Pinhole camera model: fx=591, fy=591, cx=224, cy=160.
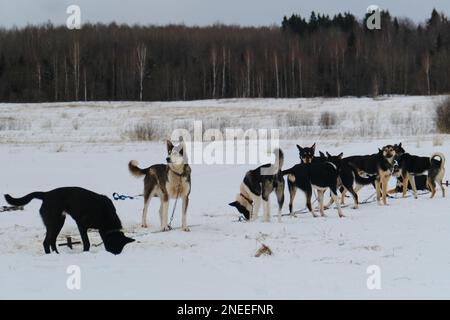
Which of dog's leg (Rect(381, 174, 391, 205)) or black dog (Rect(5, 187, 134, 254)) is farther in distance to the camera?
dog's leg (Rect(381, 174, 391, 205))

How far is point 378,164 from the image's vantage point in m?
11.8

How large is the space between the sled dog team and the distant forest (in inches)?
1785

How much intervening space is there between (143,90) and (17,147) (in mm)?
36548

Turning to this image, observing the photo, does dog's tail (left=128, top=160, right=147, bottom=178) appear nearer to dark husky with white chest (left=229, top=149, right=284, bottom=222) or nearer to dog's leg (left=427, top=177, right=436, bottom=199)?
dark husky with white chest (left=229, top=149, right=284, bottom=222)

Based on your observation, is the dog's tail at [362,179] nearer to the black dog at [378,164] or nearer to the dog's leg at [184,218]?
the black dog at [378,164]

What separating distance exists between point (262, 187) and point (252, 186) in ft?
0.79

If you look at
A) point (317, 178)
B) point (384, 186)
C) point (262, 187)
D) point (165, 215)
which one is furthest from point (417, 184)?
point (165, 215)

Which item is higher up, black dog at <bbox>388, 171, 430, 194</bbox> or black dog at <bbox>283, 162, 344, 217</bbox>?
black dog at <bbox>283, 162, 344, 217</bbox>

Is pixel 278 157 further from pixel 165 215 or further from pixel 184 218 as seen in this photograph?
pixel 165 215

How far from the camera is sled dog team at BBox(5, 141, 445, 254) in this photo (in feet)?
22.9

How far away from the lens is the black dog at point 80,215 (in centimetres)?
692

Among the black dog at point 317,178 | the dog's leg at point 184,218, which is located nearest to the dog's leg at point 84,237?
the dog's leg at point 184,218

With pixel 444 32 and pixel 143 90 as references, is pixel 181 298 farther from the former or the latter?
pixel 444 32

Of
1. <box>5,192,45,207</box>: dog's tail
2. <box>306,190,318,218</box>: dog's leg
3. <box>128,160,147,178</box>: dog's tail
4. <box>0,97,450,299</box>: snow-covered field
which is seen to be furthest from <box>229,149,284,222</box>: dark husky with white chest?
<box>5,192,45,207</box>: dog's tail
